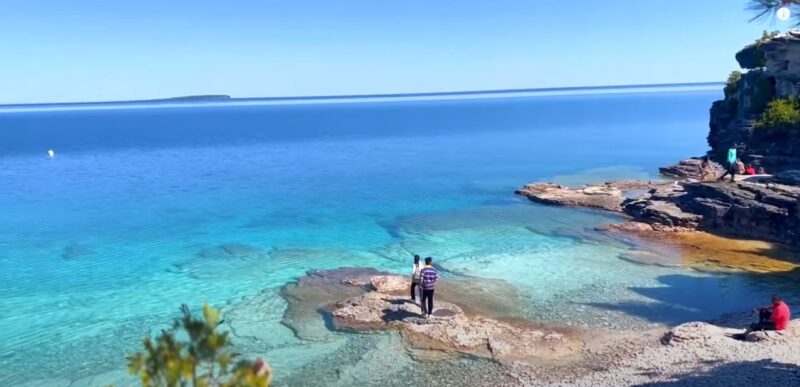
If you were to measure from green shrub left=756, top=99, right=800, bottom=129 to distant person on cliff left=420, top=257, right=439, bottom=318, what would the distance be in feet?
117

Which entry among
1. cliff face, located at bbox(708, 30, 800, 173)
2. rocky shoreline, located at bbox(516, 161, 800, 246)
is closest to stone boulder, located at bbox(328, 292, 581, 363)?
rocky shoreline, located at bbox(516, 161, 800, 246)

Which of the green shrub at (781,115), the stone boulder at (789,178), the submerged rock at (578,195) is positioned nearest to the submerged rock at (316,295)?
the submerged rock at (578,195)

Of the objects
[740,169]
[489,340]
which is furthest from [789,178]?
[489,340]

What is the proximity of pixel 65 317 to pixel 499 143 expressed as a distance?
81874mm

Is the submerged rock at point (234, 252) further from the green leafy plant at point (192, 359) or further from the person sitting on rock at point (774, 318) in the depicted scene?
the green leafy plant at point (192, 359)

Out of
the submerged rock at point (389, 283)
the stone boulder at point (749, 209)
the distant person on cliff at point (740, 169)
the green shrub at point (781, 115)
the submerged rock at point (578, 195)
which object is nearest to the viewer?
the submerged rock at point (389, 283)

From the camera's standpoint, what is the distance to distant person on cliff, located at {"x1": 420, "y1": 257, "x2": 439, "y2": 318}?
20.4m

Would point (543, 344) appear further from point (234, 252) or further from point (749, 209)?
point (749, 209)

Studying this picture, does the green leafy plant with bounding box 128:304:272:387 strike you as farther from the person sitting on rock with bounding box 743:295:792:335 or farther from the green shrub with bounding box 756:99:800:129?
the green shrub with bounding box 756:99:800:129

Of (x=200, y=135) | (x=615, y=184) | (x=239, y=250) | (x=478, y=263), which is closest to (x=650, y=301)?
(x=478, y=263)

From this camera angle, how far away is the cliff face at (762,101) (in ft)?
147

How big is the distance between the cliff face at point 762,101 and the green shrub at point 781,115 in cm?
66

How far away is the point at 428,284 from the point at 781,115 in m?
36.7

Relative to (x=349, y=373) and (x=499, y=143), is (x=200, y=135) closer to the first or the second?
(x=499, y=143)
